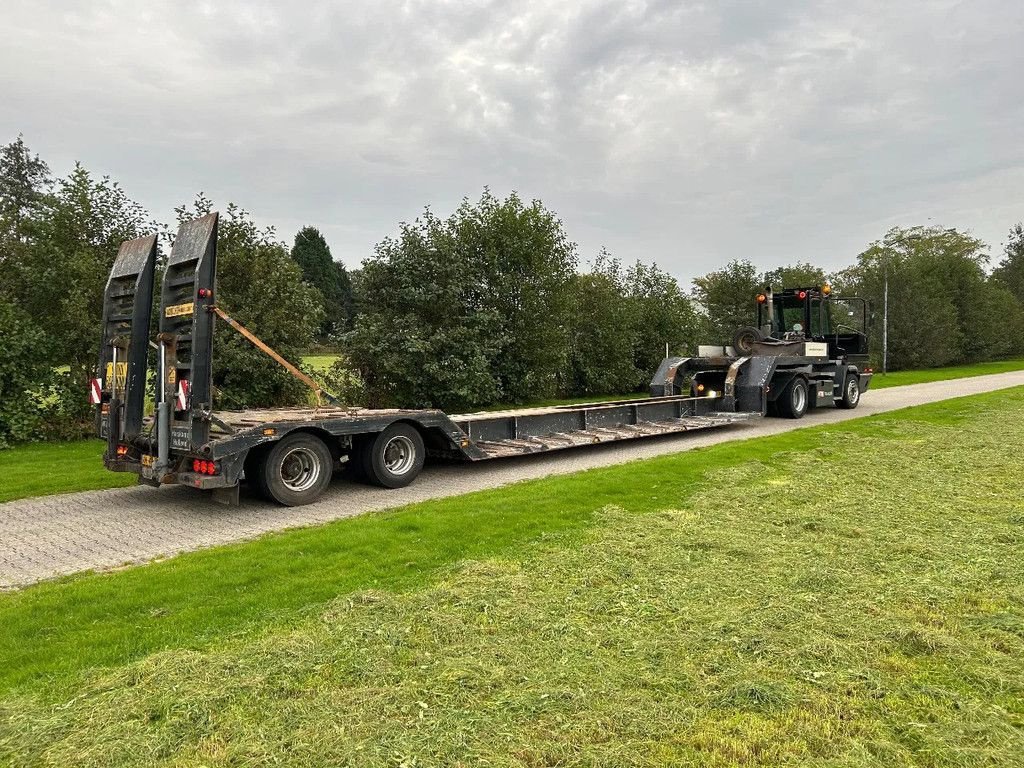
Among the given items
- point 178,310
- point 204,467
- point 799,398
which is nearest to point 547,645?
point 204,467

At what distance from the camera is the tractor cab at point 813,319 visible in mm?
17938

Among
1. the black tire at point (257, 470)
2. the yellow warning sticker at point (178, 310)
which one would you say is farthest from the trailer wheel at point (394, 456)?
the yellow warning sticker at point (178, 310)

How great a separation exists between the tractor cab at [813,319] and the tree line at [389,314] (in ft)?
17.1

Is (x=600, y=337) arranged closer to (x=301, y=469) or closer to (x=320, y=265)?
(x=301, y=469)

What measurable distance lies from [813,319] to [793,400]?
9.87ft

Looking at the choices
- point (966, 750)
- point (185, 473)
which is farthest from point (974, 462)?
point (185, 473)

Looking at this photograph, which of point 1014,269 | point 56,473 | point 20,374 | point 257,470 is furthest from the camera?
point 1014,269

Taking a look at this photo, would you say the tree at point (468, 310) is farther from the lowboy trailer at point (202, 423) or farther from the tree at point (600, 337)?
the lowboy trailer at point (202, 423)

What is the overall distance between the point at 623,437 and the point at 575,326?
34.9 feet

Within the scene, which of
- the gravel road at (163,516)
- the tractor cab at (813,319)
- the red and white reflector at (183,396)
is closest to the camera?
the gravel road at (163,516)

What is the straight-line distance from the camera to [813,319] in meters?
18.1

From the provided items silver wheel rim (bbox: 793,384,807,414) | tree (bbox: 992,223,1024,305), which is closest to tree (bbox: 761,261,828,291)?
silver wheel rim (bbox: 793,384,807,414)

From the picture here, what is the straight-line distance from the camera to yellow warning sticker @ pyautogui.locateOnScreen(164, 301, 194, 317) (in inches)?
291

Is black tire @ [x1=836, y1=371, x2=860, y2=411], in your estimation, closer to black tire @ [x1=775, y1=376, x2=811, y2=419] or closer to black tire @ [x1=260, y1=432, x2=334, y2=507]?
black tire @ [x1=775, y1=376, x2=811, y2=419]
